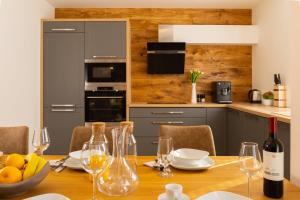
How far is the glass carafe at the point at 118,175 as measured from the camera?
108 centimetres

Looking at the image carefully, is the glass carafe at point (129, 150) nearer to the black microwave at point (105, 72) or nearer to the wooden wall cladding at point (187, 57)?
the black microwave at point (105, 72)

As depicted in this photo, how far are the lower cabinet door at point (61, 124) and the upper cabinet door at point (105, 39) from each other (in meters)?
0.80

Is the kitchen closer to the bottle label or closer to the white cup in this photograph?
the bottle label

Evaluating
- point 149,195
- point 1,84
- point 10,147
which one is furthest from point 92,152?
point 1,84

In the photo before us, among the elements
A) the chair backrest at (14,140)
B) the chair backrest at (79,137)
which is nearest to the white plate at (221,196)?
the chair backrest at (79,137)

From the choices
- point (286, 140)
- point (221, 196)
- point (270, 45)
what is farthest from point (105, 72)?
point (221, 196)

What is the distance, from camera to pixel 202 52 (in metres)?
4.36

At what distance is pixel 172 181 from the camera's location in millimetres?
1244

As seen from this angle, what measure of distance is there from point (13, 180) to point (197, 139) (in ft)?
3.98

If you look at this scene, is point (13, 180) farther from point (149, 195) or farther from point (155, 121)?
point (155, 121)

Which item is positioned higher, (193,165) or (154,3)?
(154,3)

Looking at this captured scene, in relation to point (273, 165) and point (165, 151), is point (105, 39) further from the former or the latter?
point (273, 165)

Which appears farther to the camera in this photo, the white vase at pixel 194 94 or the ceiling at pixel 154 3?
the white vase at pixel 194 94

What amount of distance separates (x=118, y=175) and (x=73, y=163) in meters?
0.41
